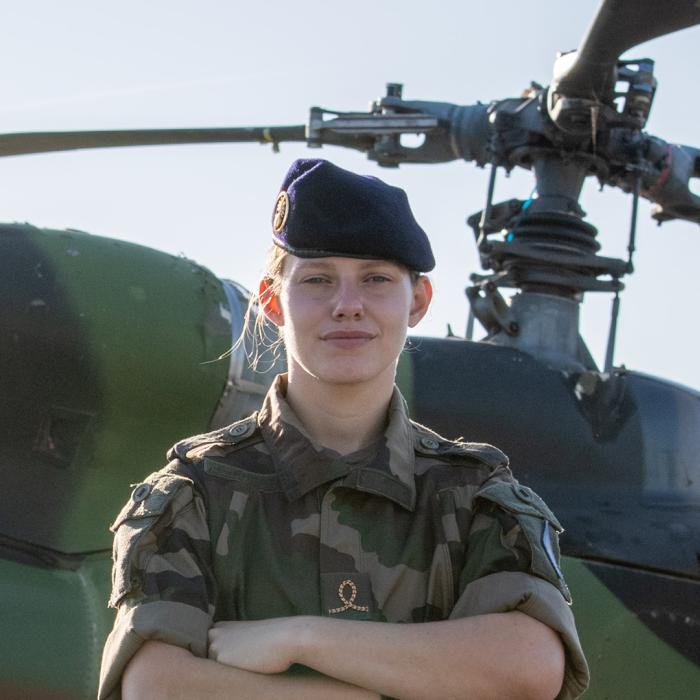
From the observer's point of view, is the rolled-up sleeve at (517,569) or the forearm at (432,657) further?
the rolled-up sleeve at (517,569)

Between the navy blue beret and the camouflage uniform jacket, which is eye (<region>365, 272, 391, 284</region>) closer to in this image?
the navy blue beret

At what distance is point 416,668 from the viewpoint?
84.0 inches

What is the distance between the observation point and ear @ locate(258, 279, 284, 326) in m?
2.61

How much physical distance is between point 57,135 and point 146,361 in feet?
6.43

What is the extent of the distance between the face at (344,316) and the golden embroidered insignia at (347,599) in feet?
1.27

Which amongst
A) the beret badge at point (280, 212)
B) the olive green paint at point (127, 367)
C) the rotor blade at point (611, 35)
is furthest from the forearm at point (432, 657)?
the rotor blade at point (611, 35)

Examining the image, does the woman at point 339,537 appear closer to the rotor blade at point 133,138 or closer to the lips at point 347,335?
the lips at point 347,335

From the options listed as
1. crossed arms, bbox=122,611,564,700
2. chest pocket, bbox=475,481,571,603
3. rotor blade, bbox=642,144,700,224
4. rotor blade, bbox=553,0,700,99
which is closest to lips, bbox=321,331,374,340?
chest pocket, bbox=475,481,571,603

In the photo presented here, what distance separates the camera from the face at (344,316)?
2369 millimetres

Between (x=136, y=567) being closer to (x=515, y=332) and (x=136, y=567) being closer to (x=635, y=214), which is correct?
(x=515, y=332)

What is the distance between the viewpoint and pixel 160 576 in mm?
2240

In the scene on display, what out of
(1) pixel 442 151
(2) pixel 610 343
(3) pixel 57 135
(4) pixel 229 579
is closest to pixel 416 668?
(4) pixel 229 579

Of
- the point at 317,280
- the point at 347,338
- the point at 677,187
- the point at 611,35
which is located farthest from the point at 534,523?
the point at 677,187

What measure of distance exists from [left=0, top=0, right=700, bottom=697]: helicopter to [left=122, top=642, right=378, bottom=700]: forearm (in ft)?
5.81
